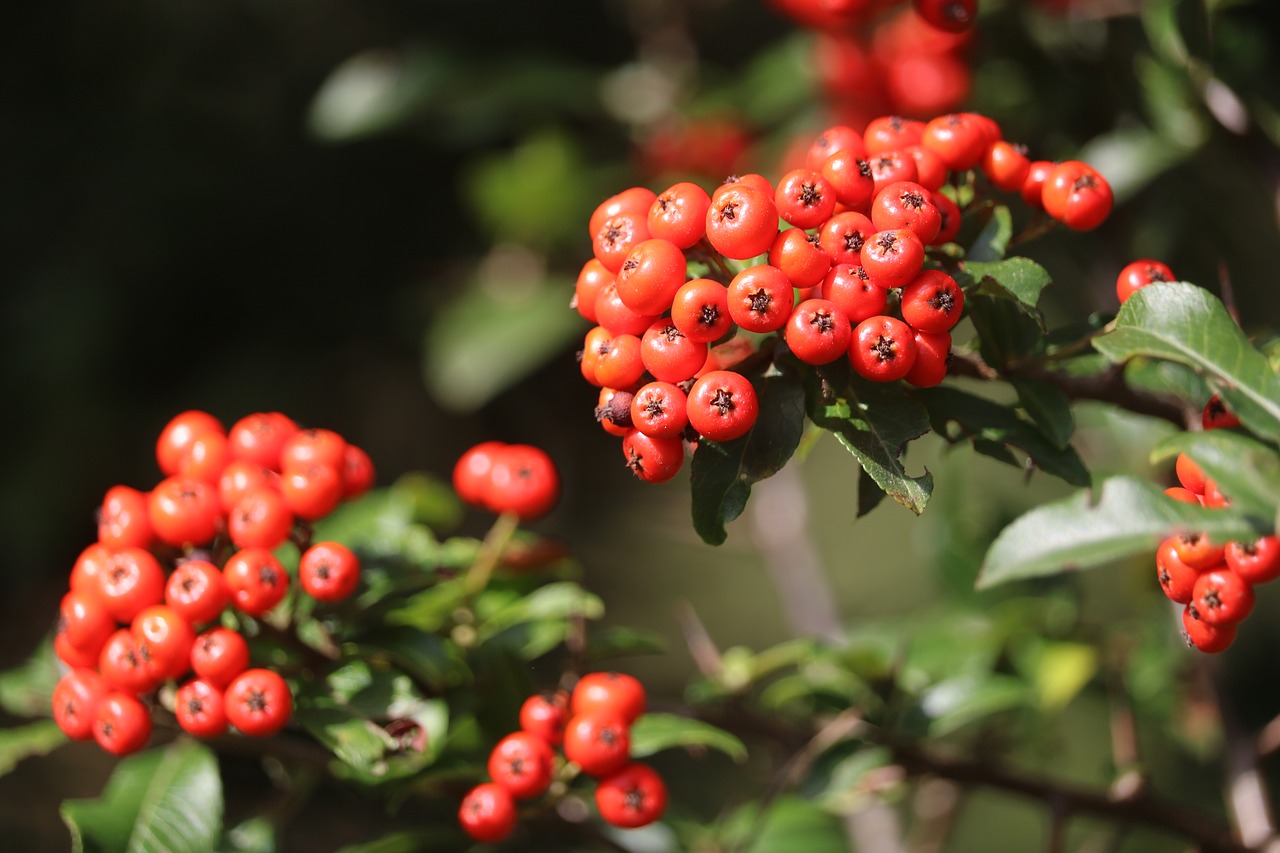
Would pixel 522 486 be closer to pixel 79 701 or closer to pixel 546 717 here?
pixel 546 717

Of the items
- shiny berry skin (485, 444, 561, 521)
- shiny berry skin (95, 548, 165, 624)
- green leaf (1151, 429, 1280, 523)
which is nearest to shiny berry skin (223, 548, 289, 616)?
shiny berry skin (95, 548, 165, 624)

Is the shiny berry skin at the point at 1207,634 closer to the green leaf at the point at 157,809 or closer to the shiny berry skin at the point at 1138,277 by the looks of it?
the shiny berry skin at the point at 1138,277

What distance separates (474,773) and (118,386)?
2.77 m

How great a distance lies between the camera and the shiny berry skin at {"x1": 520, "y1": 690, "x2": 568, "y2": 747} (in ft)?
5.37

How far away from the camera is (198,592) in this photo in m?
1.53

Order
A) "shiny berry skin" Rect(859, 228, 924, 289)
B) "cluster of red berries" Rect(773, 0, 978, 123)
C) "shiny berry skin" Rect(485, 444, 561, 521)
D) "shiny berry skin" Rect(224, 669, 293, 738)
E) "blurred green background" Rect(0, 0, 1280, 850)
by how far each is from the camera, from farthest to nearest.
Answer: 1. "cluster of red berries" Rect(773, 0, 978, 123)
2. "blurred green background" Rect(0, 0, 1280, 850)
3. "shiny berry skin" Rect(485, 444, 561, 521)
4. "shiny berry skin" Rect(224, 669, 293, 738)
5. "shiny berry skin" Rect(859, 228, 924, 289)

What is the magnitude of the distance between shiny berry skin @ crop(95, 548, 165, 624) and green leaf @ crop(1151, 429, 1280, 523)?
1.30 meters

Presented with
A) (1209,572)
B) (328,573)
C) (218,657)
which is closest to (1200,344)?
(1209,572)

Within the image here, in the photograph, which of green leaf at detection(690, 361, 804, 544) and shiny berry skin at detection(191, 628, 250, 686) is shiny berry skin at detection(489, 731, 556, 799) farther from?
green leaf at detection(690, 361, 804, 544)

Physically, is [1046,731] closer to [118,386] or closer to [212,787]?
[212,787]

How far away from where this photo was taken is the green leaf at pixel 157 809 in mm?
1603

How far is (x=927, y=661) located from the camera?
2.31 meters

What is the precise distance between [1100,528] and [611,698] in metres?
0.74

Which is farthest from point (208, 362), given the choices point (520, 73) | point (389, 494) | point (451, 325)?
point (389, 494)
